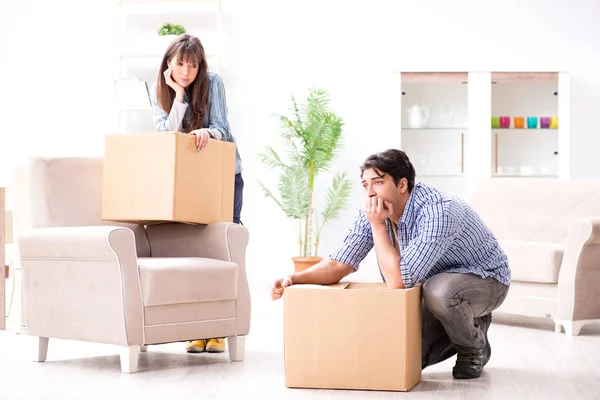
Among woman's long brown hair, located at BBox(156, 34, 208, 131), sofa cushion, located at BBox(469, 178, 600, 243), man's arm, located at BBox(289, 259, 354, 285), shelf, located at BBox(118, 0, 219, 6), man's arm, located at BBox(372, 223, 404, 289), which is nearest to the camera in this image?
man's arm, located at BBox(372, 223, 404, 289)

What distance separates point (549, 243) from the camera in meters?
4.57

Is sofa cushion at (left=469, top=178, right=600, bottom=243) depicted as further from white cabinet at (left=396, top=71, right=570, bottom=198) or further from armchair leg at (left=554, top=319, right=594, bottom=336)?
white cabinet at (left=396, top=71, right=570, bottom=198)

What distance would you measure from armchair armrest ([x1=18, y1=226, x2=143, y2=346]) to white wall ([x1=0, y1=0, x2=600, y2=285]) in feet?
12.1

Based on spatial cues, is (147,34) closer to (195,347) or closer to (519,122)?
(519,122)

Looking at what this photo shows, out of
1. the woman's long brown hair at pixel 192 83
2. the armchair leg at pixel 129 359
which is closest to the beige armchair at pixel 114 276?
the armchair leg at pixel 129 359

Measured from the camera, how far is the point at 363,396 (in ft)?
8.66

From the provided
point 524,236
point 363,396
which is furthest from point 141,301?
point 524,236

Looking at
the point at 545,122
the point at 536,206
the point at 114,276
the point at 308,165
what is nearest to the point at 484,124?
the point at 545,122

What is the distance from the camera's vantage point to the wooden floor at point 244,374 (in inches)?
107

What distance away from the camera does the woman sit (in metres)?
3.51

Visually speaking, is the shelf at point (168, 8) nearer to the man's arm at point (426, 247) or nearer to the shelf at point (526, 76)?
the shelf at point (526, 76)

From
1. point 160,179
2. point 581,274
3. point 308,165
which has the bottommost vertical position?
point 581,274

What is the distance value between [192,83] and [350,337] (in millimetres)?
1439

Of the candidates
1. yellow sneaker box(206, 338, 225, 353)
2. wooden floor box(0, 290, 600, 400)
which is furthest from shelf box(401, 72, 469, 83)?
yellow sneaker box(206, 338, 225, 353)
